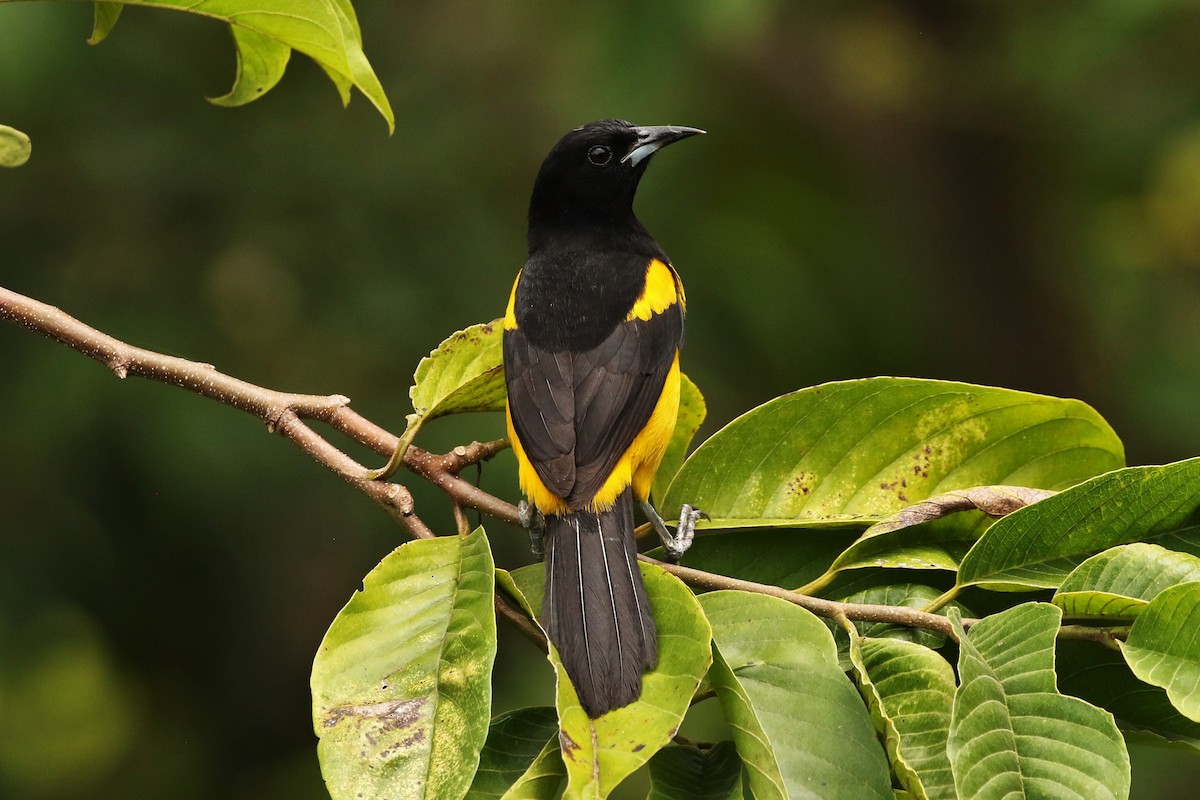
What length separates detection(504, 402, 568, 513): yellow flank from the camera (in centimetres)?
291

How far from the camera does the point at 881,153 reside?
297 inches

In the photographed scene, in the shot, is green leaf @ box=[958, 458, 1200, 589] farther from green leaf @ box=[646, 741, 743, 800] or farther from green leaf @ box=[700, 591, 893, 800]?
green leaf @ box=[646, 741, 743, 800]

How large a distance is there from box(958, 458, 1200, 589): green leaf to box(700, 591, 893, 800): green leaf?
40 centimetres

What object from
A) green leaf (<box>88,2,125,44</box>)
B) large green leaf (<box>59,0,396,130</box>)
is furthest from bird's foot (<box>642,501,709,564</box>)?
green leaf (<box>88,2,125,44</box>)

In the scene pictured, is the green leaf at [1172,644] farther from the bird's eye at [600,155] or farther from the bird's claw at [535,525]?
the bird's eye at [600,155]

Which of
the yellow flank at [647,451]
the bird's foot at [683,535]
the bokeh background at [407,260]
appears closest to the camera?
the bird's foot at [683,535]

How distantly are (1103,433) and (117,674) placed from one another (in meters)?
5.43

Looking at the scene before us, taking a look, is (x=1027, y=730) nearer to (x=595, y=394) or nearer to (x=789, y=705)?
(x=789, y=705)

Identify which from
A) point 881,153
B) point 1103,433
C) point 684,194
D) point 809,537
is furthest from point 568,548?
point 881,153

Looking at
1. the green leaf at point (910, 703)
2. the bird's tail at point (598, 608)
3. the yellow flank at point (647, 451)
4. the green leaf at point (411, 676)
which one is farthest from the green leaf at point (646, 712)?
the yellow flank at point (647, 451)

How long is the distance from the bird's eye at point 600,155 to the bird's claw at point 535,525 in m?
1.62

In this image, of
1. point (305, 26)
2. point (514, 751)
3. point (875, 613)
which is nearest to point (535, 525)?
point (514, 751)

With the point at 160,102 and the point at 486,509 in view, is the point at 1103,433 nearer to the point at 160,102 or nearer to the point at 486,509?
the point at 486,509

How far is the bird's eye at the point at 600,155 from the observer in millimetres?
4336
